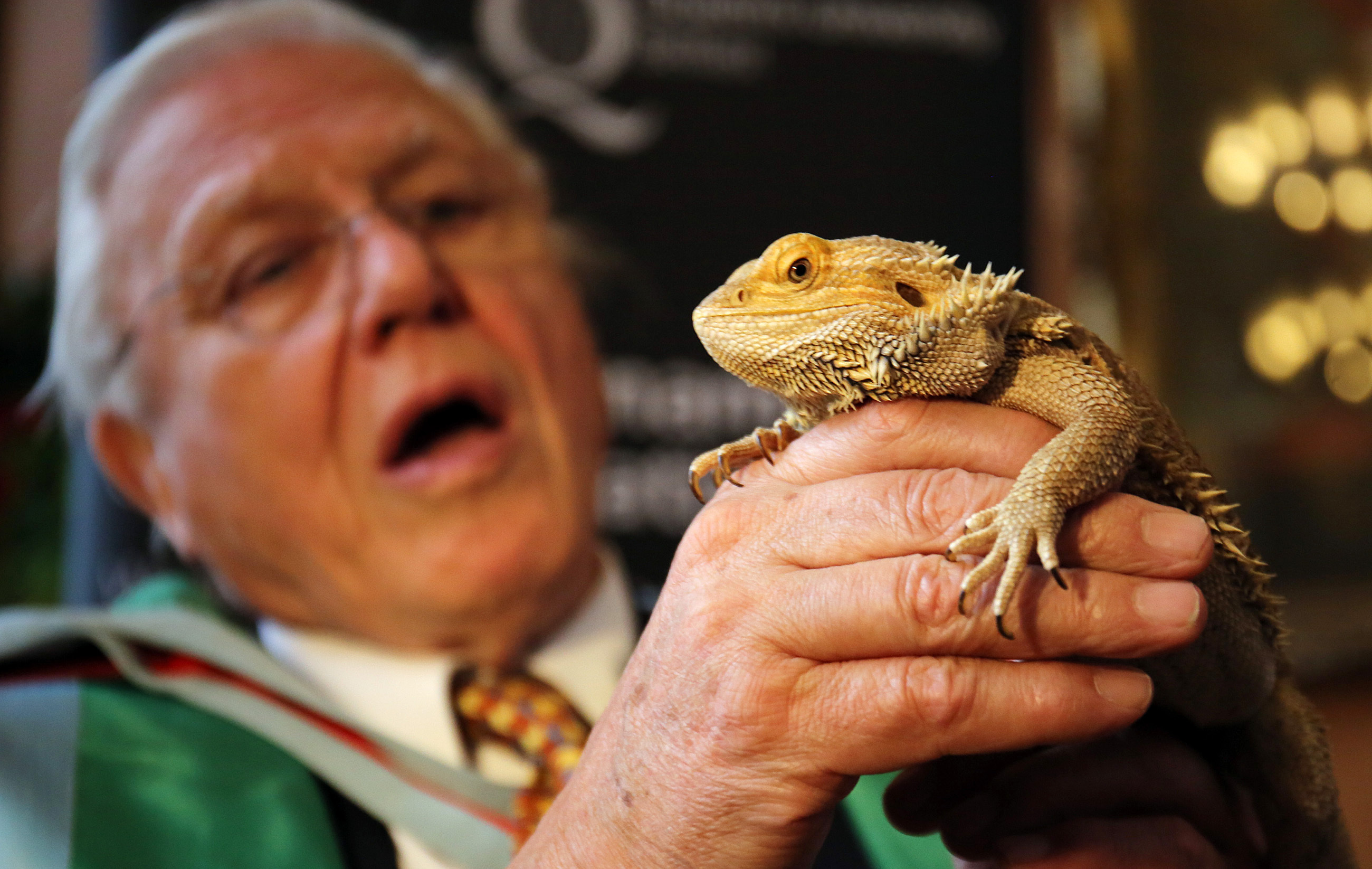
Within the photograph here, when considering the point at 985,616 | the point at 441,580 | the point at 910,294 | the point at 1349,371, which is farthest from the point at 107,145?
the point at 1349,371

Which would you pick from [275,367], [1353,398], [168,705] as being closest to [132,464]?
[275,367]

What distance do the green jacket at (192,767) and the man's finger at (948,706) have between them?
65cm

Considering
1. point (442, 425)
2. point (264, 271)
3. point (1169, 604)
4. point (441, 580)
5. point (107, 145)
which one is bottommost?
point (441, 580)

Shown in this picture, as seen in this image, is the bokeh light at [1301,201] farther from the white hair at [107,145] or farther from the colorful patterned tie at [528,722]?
the colorful patterned tie at [528,722]

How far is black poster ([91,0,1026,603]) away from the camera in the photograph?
225 cm

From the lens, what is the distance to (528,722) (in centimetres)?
143

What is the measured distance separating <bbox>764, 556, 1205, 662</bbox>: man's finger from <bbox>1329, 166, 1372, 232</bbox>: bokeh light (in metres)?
3.02

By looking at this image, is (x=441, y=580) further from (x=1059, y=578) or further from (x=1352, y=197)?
(x=1352, y=197)

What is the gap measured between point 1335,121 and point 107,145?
333 cm

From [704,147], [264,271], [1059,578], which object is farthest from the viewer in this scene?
[704,147]

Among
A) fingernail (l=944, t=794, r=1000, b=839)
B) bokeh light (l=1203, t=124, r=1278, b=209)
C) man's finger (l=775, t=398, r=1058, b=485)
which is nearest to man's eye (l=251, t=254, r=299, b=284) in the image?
man's finger (l=775, t=398, r=1058, b=485)

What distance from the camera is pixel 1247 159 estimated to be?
9.73 feet

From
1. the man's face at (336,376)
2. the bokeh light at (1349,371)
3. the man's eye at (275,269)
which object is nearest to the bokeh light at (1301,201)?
the bokeh light at (1349,371)

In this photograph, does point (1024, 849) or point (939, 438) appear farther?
point (1024, 849)
